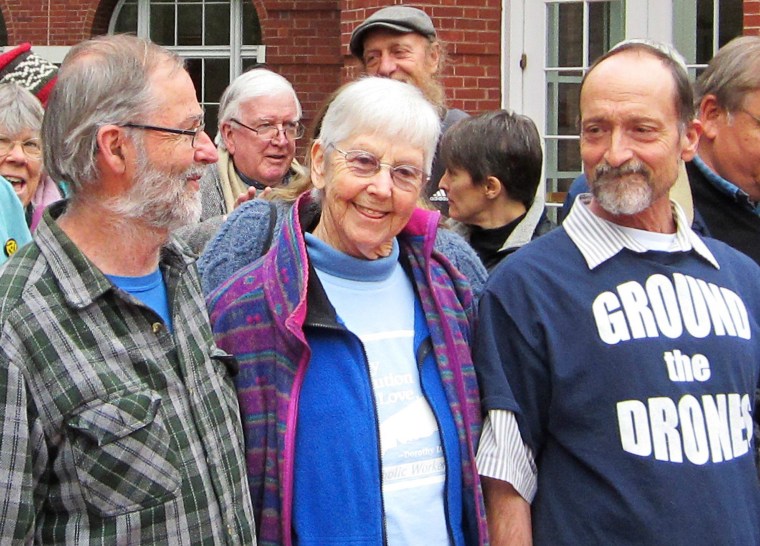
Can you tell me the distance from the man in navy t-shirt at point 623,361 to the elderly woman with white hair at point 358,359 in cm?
10

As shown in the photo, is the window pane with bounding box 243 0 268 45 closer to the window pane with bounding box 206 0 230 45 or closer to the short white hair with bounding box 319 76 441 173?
the window pane with bounding box 206 0 230 45

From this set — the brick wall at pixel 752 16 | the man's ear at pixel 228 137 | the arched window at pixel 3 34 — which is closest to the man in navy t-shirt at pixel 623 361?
the man's ear at pixel 228 137

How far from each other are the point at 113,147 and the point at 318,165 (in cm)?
47

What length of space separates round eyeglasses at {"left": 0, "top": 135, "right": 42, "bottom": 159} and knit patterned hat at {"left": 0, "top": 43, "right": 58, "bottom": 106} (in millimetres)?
223

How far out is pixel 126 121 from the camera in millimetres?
1918

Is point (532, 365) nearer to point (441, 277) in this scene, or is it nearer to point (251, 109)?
point (441, 277)

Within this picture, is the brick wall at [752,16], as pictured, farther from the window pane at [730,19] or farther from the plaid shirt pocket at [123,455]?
the plaid shirt pocket at [123,455]

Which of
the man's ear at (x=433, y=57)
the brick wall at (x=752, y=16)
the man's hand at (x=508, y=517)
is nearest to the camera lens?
the man's hand at (x=508, y=517)

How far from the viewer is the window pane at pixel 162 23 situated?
11.3 meters

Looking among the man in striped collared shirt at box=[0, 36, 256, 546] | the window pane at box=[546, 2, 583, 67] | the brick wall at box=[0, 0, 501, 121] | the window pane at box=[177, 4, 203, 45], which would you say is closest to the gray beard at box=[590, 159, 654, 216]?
the man in striped collared shirt at box=[0, 36, 256, 546]

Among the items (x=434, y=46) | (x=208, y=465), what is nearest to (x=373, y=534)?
(x=208, y=465)

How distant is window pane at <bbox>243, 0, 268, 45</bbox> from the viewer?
430 inches

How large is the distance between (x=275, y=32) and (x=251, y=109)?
635cm

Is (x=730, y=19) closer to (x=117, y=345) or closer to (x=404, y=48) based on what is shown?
(x=404, y=48)
